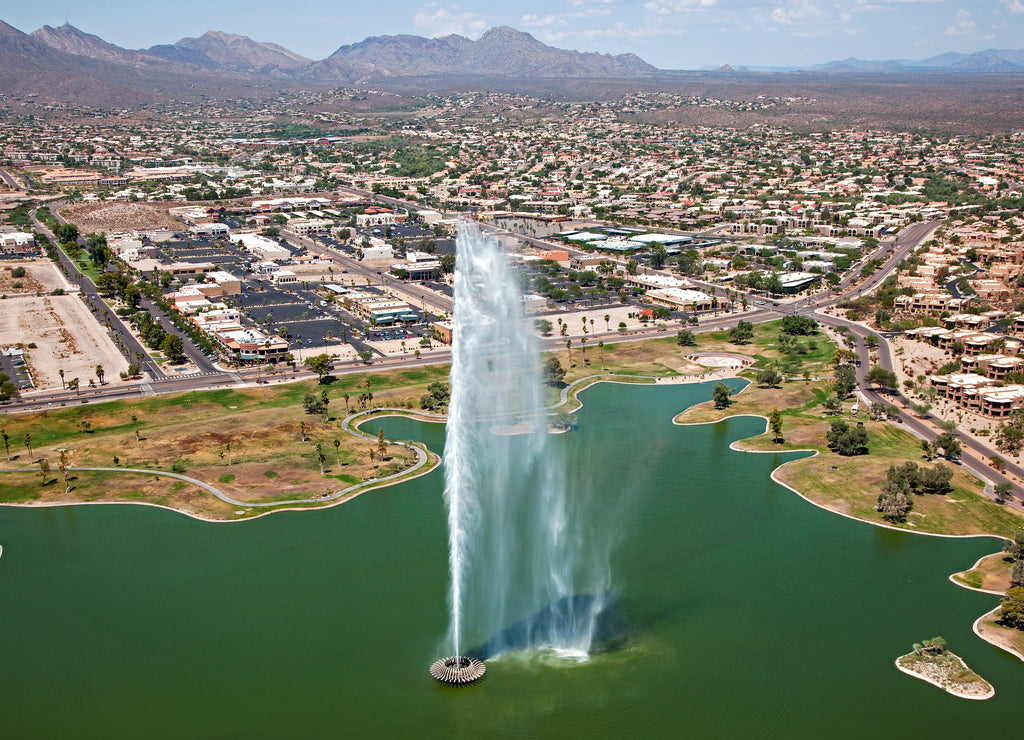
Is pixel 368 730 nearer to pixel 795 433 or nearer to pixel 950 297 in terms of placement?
pixel 795 433

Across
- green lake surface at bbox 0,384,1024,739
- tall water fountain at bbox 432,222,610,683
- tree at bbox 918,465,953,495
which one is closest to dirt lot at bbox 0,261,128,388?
green lake surface at bbox 0,384,1024,739

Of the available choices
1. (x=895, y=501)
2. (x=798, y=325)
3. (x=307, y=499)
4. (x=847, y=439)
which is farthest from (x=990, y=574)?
(x=798, y=325)

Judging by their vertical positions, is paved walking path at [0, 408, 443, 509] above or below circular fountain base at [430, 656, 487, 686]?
below

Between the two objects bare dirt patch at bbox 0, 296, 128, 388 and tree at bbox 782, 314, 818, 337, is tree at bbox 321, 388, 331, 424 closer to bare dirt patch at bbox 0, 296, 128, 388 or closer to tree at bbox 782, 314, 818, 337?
bare dirt patch at bbox 0, 296, 128, 388

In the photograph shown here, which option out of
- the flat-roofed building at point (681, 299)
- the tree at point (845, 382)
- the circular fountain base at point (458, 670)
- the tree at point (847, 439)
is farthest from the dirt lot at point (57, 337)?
Answer: the tree at point (845, 382)

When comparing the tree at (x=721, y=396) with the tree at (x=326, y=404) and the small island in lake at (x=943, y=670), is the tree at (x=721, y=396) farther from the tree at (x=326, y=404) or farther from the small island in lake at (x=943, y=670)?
the small island in lake at (x=943, y=670)

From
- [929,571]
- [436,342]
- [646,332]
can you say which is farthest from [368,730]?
[646,332]
